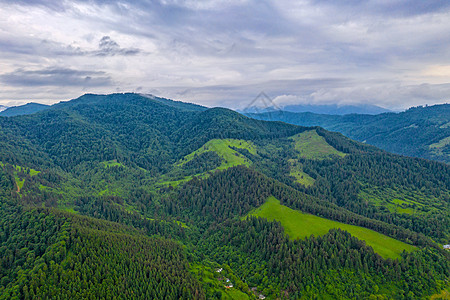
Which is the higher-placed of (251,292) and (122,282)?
(122,282)

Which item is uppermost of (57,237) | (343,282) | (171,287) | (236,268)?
(57,237)

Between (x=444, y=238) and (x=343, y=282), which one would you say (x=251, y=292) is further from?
(x=444, y=238)

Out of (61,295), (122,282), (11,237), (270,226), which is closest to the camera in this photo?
(61,295)

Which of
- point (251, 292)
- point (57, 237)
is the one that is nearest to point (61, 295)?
point (57, 237)

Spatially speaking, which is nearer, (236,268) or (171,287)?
(171,287)

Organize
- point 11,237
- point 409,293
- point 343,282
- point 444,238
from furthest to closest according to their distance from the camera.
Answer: point 444,238, point 11,237, point 343,282, point 409,293

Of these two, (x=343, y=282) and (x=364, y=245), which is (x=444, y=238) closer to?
(x=364, y=245)

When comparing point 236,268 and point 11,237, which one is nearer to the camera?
point 11,237

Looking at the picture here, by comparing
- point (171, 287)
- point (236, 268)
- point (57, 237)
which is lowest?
point (236, 268)

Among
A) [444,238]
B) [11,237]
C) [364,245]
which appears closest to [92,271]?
[11,237]
